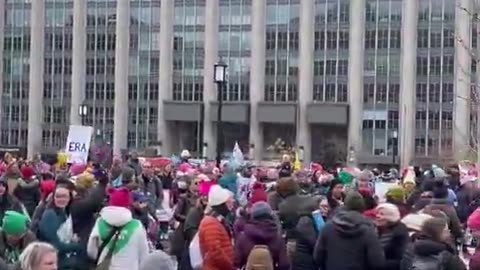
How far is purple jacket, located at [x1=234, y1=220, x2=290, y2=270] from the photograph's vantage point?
9766 mm

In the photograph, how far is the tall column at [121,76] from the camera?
93688 mm

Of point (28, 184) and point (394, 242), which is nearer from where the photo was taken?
point (394, 242)

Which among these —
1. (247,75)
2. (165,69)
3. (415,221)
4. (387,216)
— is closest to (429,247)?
(415,221)

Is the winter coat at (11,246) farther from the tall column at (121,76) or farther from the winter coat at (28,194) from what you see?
the tall column at (121,76)

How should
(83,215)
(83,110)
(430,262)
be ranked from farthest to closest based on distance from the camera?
(83,110)
(83,215)
(430,262)

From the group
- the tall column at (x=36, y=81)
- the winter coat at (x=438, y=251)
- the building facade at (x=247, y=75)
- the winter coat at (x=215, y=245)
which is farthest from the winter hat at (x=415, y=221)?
the tall column at (x=36, y=81)

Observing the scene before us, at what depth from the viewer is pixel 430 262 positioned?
27.2ft

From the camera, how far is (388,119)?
8631 cm

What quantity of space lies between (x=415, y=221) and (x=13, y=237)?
12.0 ft

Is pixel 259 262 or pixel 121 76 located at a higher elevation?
pixel 121 76

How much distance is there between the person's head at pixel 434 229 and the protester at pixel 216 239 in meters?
2.08

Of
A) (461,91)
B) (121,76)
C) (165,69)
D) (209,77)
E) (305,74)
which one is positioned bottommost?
(461,91)

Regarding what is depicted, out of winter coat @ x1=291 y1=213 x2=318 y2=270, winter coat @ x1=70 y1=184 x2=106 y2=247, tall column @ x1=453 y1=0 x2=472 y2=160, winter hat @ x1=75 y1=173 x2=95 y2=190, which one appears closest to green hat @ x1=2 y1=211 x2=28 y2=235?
winter coat @ x1=70 y1=184 x2=106 y2=247

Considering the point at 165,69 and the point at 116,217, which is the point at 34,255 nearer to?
the point at 116,217
